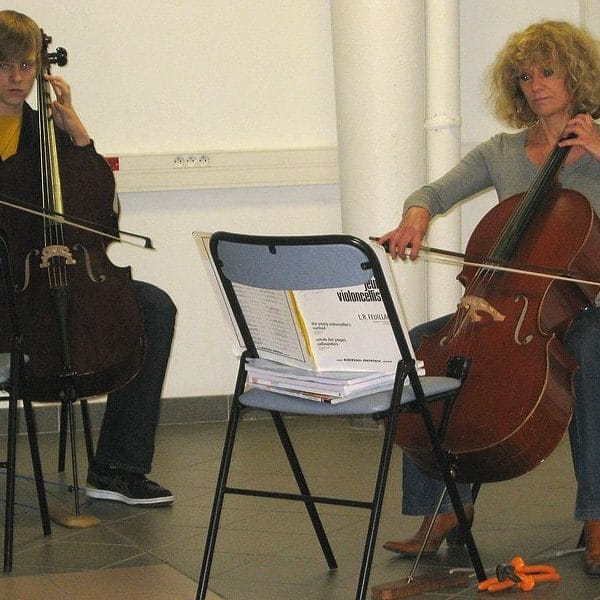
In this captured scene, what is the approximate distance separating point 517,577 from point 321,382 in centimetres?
57

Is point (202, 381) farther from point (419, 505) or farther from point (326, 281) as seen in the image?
point (326, 281)

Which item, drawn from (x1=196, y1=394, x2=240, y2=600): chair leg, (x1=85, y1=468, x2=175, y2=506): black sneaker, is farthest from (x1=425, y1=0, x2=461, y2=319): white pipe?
(x1=196, y1=394, x2=240, y2=600): chair leg

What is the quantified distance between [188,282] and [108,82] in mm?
789

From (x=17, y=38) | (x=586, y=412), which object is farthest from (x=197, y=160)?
(x=586, y=412)

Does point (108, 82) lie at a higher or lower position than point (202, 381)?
higher

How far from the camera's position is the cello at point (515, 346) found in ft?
7.95

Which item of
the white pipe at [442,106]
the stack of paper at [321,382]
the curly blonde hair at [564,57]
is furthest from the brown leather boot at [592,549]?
the white pipe at [442,106]

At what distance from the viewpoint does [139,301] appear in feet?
10.8

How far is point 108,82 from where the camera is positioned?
4.51m

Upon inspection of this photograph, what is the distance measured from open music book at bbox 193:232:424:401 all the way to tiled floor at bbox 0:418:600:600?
1.53 feet

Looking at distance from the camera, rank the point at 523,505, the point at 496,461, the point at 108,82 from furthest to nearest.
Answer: the point at 108,82
the point at 523,505
the point at 496,461

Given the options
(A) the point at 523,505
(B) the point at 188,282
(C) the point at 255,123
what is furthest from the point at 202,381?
(A) the point at 523,505

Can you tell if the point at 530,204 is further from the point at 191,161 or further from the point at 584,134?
the point at 191,161

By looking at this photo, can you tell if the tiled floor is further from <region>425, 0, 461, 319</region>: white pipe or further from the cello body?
<region>425, 0, 461, 319</region>: white pipe
